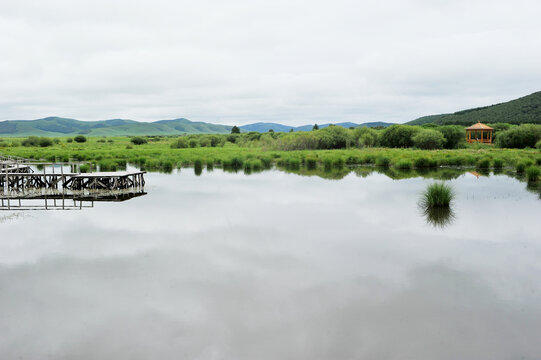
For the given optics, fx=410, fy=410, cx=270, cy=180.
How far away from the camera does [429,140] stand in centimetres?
4644

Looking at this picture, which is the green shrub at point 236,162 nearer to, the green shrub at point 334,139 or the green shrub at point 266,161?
the green shrub at point 266,161

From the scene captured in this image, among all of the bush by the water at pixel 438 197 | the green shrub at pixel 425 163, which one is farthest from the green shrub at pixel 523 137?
the bush by the water at pixel 438 197

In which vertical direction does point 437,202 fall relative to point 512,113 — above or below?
below

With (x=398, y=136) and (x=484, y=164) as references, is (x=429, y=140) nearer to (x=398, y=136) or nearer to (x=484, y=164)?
(x=398, y=136)

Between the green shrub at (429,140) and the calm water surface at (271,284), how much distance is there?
108 ft

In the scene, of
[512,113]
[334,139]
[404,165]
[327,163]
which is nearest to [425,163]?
[404,165]

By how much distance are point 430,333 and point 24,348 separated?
5.72m

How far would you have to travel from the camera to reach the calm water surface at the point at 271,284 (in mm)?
5707

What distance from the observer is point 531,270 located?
8.42 meters

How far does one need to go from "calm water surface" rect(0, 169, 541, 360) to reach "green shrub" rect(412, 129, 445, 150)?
32.8 m

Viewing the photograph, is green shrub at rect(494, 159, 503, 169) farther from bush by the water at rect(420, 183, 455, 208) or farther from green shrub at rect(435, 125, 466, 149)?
green shrub at rect(435, 125, 466, 149)

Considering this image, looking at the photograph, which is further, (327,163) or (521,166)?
(327,163)

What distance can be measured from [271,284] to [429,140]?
142ft

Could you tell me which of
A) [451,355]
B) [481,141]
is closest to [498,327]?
[451,355]
